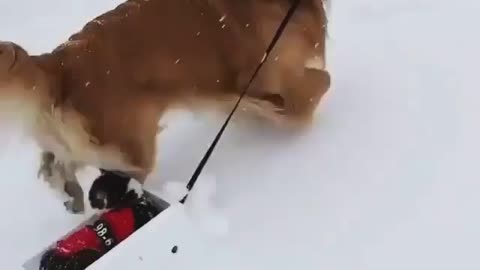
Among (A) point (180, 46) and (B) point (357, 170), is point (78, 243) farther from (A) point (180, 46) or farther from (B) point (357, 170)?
(B) point (357, 170)

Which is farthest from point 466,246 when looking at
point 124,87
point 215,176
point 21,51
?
point 21,51

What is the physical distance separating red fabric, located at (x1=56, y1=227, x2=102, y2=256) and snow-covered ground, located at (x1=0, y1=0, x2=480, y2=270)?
0.31ft

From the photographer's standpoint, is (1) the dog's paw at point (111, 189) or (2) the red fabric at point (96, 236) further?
(1) the dog's paw at point (111, 189)

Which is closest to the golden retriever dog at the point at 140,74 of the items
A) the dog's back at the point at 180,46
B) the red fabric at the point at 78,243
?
the dog's back at the point at 180,46

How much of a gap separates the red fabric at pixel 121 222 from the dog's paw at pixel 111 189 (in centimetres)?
5

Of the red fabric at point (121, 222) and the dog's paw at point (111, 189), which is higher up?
the dog's paw at point (111, 189)

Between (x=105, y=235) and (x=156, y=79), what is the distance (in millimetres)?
240

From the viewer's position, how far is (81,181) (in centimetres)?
128

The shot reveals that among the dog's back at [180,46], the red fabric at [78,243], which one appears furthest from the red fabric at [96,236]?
the dog's back at [180,46]

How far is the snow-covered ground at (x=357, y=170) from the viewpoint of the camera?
1.24 meters

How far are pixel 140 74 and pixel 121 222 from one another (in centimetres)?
22

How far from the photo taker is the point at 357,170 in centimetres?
138

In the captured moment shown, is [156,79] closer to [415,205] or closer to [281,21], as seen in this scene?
[281,21]

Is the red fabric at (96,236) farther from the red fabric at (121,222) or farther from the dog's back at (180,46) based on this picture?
the dog's back at (180,46)
